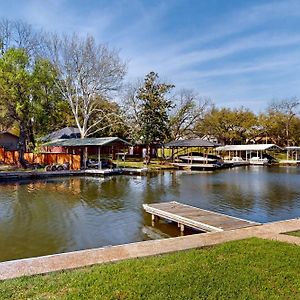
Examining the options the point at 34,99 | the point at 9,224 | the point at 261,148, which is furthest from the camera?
the point at 261,148

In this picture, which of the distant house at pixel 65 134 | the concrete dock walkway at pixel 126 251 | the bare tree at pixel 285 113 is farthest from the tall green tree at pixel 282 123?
the concrete dock walkway at pixel 126 251

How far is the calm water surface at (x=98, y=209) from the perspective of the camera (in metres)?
8.49

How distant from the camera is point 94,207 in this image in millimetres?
12742

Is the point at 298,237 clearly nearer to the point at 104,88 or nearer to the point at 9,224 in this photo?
the point at 9,224

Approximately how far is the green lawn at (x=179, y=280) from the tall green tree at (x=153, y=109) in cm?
3116

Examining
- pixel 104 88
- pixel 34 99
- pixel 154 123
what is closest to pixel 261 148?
pixel 154 123

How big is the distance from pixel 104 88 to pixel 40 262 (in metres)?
28.7

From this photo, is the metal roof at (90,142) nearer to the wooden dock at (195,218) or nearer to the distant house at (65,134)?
the distant house at (65,134)

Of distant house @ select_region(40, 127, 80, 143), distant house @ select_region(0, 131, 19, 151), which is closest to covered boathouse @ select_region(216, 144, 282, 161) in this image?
distant house @ select_region(40, 127, 80, 143)

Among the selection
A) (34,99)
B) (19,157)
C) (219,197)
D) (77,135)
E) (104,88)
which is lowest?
(219,197)

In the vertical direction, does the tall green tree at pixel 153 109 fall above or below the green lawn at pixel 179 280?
above

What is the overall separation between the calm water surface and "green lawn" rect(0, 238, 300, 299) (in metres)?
3.39

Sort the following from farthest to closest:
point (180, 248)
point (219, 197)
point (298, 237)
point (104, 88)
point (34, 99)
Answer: point (104, 88), point (34, 99), point (219, 197), point (298, 237), point (180, 248)

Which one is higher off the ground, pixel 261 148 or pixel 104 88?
pixel 104 88
